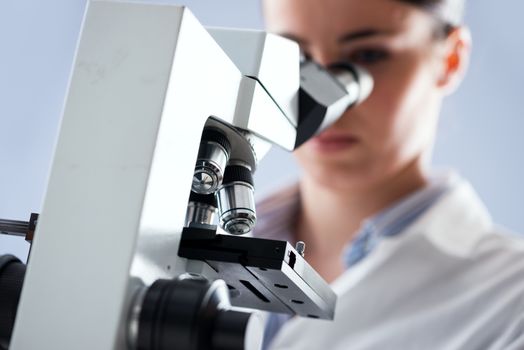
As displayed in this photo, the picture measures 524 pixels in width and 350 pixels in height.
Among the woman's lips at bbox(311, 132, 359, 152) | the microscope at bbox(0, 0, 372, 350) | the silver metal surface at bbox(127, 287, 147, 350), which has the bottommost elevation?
the silver metal surface at bbox(127, 287, 147, 350)

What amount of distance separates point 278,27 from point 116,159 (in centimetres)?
94

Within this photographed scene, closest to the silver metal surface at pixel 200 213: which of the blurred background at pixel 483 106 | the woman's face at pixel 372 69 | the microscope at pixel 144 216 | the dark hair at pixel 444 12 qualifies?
the microscope at pixel 144 216

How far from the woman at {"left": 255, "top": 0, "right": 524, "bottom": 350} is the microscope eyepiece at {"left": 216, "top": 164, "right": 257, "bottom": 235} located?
2.19 ft

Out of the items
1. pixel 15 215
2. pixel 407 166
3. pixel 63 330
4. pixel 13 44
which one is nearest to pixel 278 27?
pixel 407 166

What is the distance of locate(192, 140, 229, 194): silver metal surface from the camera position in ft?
1.71

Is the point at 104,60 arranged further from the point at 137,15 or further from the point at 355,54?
the point at 355,54

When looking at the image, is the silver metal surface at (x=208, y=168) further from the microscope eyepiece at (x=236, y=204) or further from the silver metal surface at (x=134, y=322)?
the silver metal surface at (x=134, y=322)

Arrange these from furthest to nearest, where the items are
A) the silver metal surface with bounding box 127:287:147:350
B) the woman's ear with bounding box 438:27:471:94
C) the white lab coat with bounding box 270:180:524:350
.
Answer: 1. the woman's ear with bounding box 438:27:471:94
2. the white lab coat with bounding box 270:180:524:350
3. the silver metal surface with bounding box 127:287:147:350

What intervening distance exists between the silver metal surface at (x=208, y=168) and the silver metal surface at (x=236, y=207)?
Answer: 0.02m

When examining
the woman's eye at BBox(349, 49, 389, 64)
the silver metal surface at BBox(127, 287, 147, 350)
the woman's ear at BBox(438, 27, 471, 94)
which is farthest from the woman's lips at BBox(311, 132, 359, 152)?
the silver metal surface at BBox(127, 287, 147, 350)

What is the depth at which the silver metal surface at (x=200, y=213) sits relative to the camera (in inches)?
21.5

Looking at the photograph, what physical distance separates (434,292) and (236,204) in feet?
2.51

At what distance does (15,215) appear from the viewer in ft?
2.44

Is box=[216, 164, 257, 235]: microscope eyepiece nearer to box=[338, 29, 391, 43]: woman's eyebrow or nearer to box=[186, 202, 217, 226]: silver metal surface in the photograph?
box=[186, 202, 217, 226]: silver metal surface
